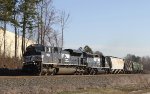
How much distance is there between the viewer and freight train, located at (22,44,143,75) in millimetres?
35844

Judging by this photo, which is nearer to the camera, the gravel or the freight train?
the gravel

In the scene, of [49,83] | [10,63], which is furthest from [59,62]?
[10,63]

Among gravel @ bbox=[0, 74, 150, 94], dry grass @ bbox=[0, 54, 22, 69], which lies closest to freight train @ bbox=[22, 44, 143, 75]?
gravel @ bbox=[0, 74, 150, 94]

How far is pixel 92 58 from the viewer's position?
5078cm

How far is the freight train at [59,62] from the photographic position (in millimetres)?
35844

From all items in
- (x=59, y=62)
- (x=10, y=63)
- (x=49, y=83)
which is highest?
(x=10, y=63)

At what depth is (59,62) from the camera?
129 ft

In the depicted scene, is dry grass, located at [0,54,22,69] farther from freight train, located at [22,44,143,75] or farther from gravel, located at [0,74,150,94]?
gravel, located at [0,74,150,94]

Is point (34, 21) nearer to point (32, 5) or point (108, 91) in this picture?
point (32, 5)

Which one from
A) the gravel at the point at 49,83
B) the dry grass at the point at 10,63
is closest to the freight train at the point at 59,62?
the gravel at the point at 49,83

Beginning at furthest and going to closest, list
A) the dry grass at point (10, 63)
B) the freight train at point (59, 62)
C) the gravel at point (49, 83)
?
the dry grass at point (10, 63), the freight train at point (59, 62), the gravel at point (49, 83)

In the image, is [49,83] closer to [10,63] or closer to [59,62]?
[59,62]

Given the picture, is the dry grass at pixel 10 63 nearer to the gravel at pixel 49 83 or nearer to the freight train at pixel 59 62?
the freight train at pixel 59 62

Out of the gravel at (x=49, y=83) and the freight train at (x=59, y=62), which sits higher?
the freight train at (x=59, y=62)
